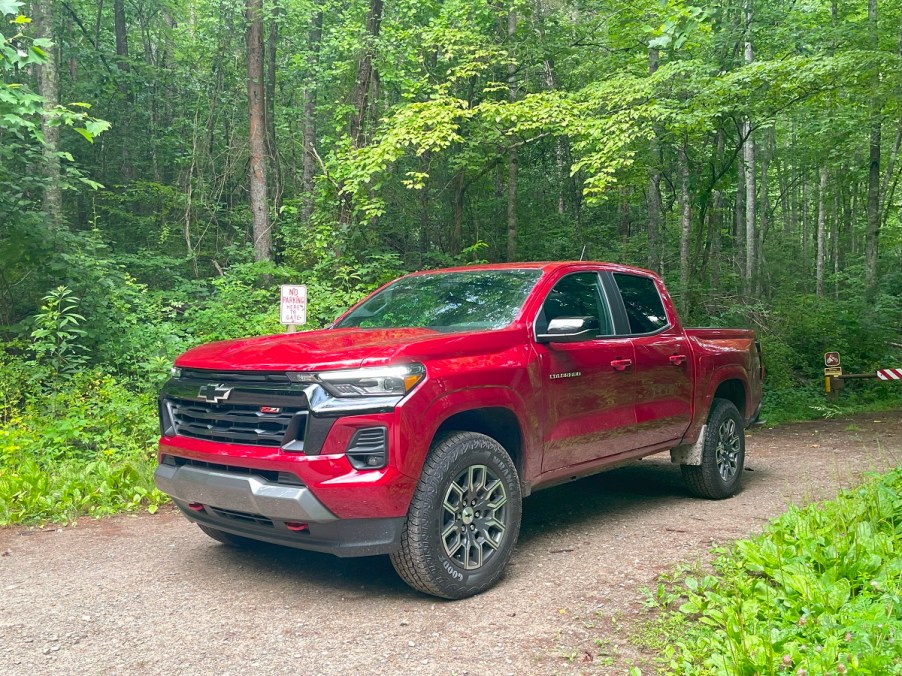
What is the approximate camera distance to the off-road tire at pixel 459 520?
12.9ft

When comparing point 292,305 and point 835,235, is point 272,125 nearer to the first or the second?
point 292,305

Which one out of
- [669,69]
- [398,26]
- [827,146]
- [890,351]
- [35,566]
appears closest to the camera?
[35,566]

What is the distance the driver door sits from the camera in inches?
191

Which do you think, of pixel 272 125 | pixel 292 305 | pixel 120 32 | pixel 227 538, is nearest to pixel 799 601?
pixel 227 538

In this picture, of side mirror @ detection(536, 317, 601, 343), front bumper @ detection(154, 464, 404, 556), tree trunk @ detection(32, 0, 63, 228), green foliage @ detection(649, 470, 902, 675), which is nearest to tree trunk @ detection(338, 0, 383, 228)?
tree trunk @ detection(32, 0, 63, 228)

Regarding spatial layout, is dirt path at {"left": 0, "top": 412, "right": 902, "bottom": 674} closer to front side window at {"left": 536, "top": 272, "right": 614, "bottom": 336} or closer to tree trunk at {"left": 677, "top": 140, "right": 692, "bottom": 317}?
front side window at {"left": 536, "top": 272, "right": 614, "bottom": 336}

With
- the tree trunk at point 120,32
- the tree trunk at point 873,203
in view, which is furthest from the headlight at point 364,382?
the tree trunk at point 120,32

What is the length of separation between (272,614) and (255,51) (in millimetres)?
14361

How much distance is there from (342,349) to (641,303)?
302 cm

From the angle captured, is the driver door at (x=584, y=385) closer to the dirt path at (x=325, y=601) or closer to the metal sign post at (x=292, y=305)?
the dirt path at (x=325, y=601)

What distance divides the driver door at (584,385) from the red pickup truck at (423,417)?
0.5 inches

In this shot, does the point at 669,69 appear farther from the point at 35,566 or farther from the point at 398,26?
the point at 35,566

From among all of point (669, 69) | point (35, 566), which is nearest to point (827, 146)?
point (669, 69)

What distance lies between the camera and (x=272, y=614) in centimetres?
399
